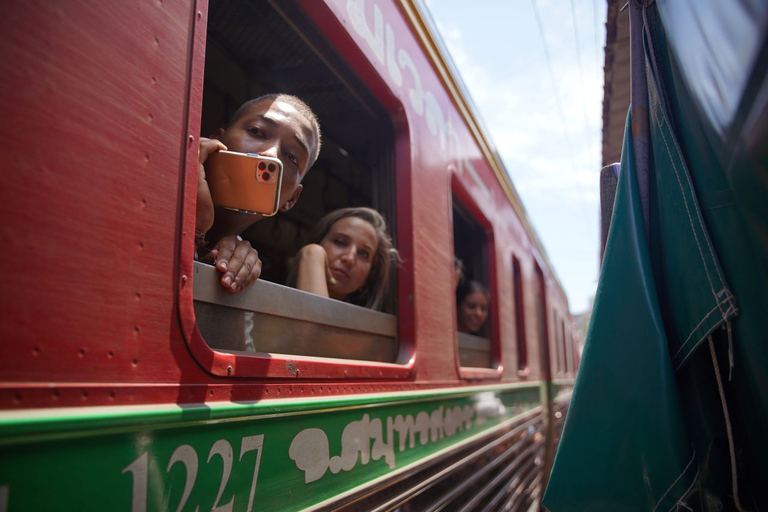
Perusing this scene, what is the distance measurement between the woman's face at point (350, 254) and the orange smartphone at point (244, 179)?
87 cm

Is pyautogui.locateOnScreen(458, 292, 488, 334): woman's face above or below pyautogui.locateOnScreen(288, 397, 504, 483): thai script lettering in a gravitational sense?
above

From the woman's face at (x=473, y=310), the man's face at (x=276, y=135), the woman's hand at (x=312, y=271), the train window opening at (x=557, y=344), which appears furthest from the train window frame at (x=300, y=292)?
the train window opening at (x=557, y=344)

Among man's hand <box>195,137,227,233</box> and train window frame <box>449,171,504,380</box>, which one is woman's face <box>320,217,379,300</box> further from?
train window frame <box>449,171,504,380</box>

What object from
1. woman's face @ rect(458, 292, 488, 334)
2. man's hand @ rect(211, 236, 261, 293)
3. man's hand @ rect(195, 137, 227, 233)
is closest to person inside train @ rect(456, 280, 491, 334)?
woman's face @ rect(458, 292, 488, 334)

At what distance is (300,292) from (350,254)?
645 millimetres

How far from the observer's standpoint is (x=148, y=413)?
2.58 ft

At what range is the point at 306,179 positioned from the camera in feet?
10.2

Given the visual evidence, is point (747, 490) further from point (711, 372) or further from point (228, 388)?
point (228, 388)

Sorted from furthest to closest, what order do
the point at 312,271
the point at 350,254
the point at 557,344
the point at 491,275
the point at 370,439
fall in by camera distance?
the point at 557,344, the point at 491,275, the point at 350,254, the point at 312,271, the point at 370,439

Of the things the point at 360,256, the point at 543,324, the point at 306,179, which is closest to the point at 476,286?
the point at 306,179

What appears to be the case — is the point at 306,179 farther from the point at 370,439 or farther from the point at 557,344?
the point at 557,344

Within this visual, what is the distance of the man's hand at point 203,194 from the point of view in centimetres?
110

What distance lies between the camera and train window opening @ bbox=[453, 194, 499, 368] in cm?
349

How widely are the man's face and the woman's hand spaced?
0.94ft
